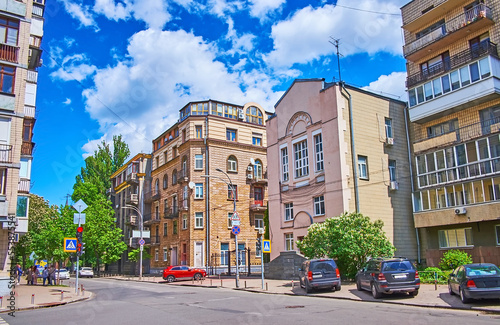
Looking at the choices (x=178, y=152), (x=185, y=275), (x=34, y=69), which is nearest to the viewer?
(x=34, y=69)

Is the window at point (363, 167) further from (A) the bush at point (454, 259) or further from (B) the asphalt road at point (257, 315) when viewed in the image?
(B) the asphalt road at point (257, 315)

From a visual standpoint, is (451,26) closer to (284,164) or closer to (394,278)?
(284,164)

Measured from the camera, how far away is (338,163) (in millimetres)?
28656

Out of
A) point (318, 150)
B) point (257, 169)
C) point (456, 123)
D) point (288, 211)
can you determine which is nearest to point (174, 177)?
point (257, 169)

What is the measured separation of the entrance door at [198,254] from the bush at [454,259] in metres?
25.0

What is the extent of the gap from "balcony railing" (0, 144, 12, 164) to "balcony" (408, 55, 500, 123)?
2586 cm

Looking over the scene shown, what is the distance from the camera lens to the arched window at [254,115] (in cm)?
4975

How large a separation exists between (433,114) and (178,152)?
2996 centimetres

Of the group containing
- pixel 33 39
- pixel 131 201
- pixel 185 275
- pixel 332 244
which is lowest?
pixel 185 275

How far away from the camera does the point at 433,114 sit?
2741cm

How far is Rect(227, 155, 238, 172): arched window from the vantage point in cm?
4666

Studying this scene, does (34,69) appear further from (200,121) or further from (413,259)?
(413,259)

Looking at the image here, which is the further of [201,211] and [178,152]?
[178,152]

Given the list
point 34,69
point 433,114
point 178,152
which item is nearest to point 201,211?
point 178,152
